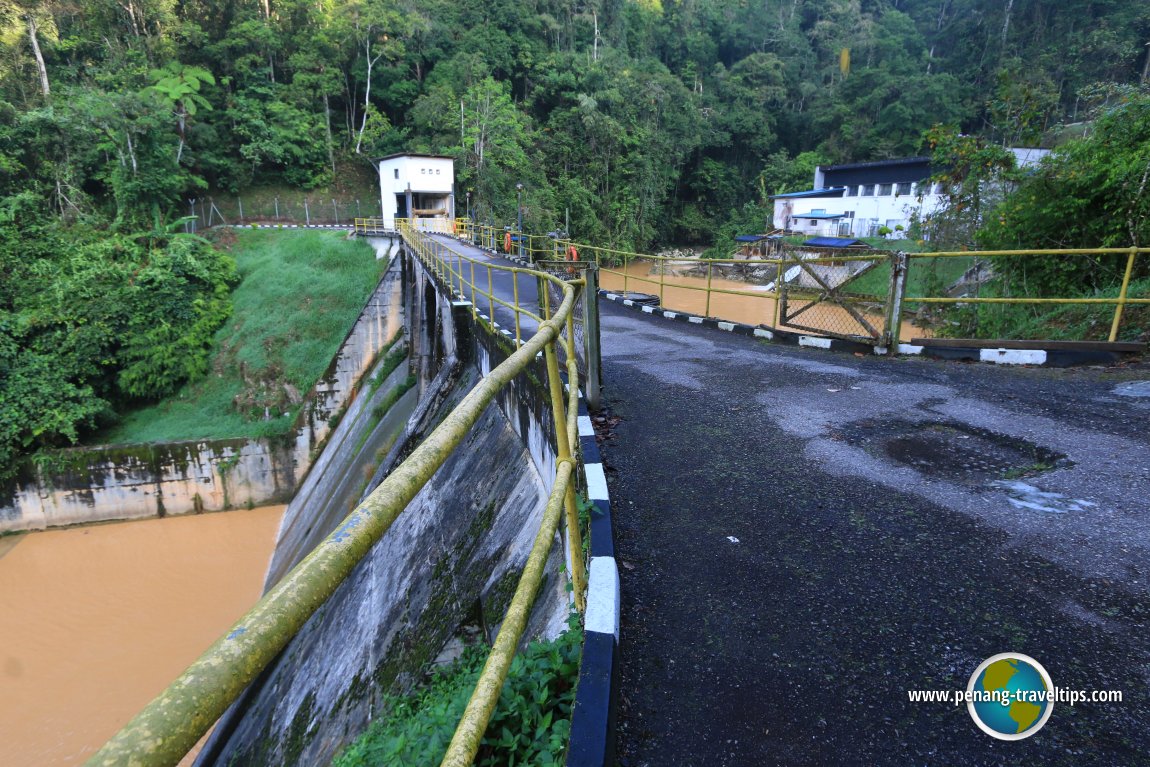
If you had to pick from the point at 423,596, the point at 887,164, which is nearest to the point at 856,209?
the point at 887,164

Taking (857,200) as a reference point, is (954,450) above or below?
below

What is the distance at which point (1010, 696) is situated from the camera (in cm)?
220

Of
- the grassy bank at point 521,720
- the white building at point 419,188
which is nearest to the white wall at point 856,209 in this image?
the white building at point 419,188

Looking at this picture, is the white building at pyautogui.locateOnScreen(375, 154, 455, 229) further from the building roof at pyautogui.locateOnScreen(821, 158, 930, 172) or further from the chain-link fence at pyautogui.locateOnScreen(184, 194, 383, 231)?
the building roof at pyautogui.locateOnScreen(821, 158, 930, 172)

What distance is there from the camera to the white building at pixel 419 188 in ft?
109

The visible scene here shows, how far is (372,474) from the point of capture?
12719mm

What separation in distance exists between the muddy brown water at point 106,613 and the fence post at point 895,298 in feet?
42.6

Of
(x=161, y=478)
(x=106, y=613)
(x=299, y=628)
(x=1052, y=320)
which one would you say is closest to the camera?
(x=299, y=628)

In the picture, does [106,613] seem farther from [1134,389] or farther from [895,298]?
[1134,389]

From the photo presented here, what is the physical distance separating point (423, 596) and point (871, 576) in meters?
4.13

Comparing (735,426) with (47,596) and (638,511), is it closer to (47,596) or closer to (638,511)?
(638,511)

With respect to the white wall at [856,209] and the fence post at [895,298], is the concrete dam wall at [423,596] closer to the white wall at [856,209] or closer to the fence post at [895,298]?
the fence post at [895,298]

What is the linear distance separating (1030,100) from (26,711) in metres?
23.9

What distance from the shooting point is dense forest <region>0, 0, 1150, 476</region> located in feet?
62.7
